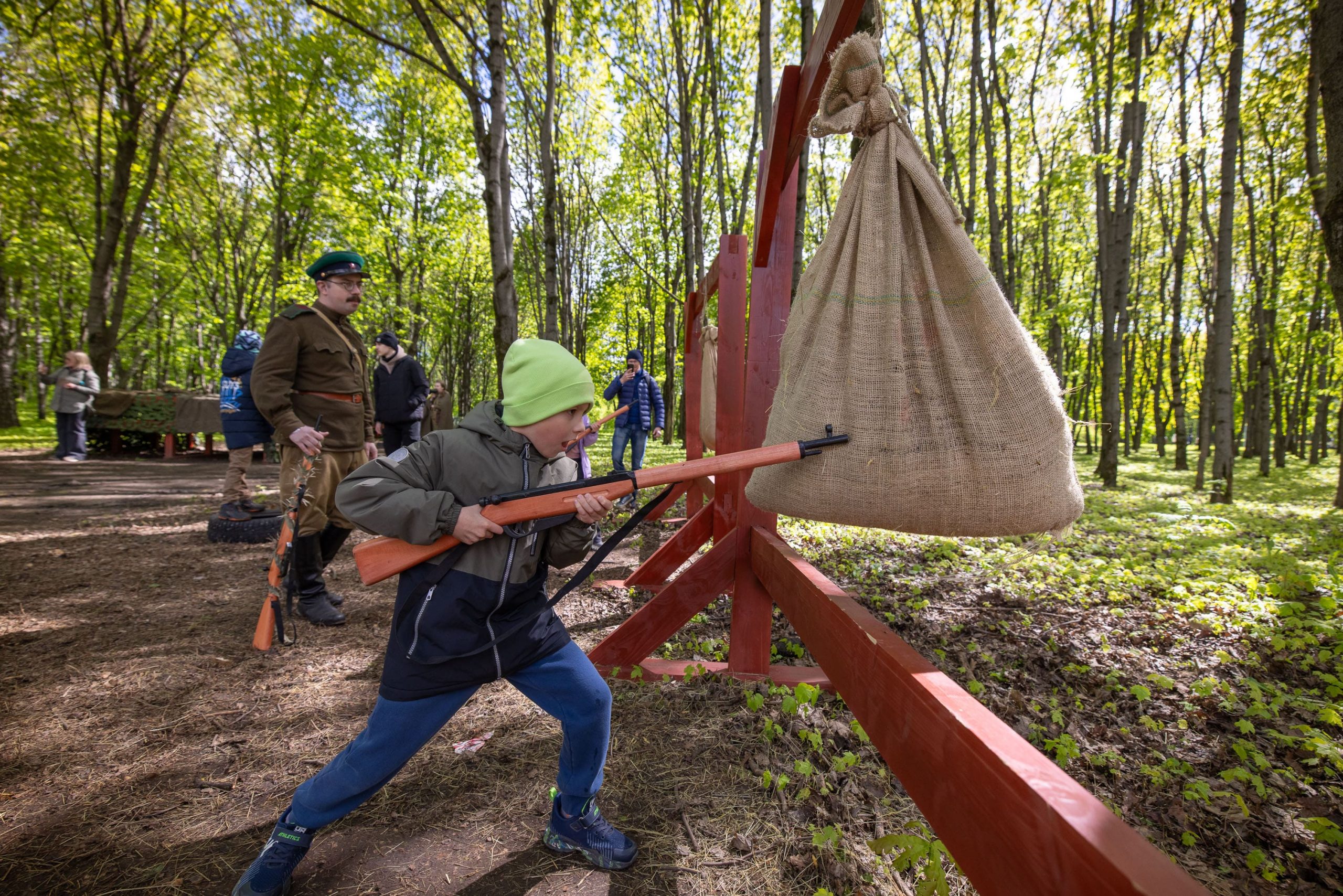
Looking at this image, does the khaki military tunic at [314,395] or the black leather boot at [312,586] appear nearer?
the khaki military tunic at [314,395]

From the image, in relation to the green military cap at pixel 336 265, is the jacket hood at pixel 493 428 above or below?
below

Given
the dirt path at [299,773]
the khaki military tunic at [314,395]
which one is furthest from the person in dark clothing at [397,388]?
the dirt path at [299,773]

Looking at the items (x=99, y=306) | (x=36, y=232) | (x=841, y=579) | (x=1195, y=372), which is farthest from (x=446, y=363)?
(x=1195, y=372)

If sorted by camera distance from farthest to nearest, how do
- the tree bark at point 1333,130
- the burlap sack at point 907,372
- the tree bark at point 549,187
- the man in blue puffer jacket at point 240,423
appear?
the tree bark at point 549,187 < the man in blue puffer jacket at point 240,423 < the tree bark at point 1333,130 < the burlap sack at point 907,372

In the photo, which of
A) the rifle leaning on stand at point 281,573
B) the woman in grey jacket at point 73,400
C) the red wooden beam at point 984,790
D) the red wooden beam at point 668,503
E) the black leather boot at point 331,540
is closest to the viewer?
the red wooden beam at point 984,790

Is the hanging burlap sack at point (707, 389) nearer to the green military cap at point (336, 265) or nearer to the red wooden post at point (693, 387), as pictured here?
the red wooden post at point (693, 387)

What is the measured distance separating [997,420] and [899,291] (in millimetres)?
426

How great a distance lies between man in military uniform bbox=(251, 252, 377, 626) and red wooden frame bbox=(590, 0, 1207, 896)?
2.15 metres

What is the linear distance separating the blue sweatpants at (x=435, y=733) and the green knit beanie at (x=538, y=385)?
32.0 inches

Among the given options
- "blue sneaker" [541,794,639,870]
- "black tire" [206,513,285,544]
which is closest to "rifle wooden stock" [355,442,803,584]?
"blue sneaker" [541,794,639,870]

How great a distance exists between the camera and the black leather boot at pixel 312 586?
4.07 metres

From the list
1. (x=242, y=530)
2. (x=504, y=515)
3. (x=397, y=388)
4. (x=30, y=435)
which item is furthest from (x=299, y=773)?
(x=30, y=435)

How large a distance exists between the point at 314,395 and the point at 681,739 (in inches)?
126

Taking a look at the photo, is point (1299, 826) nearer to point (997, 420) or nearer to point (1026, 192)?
point (997, 420)
